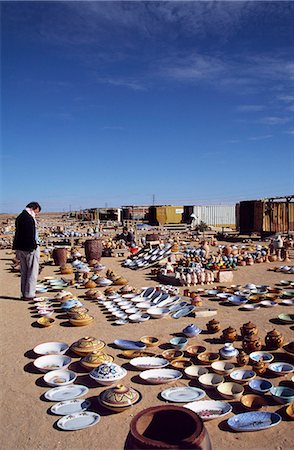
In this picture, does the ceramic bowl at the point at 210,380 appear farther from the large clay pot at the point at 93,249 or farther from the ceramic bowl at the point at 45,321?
the large clay pot at the point at 93,249

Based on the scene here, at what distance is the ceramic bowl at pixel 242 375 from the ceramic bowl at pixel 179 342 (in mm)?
784

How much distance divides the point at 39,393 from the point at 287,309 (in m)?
4.34

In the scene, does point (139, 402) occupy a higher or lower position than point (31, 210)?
lower

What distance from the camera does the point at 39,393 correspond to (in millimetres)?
Result: 3500

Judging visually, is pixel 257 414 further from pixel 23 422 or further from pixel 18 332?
pixel 18 332

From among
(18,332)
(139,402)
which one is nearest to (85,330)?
(18,332)

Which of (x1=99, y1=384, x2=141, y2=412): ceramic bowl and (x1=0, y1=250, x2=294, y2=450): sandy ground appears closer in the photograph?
(x1=0, y1=250, x2=294, y2=450): sandy ground

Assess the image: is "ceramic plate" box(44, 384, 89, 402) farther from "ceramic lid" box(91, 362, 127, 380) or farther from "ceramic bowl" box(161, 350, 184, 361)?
"ceramic bowl" box(161, 350, 184, 361)

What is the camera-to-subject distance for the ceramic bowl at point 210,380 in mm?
3489

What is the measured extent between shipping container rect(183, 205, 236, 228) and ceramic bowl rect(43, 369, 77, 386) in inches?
1066

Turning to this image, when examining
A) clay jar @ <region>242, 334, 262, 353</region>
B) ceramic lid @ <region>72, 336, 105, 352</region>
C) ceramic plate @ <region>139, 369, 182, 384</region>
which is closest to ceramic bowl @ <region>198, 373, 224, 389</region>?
ceramic plate @ <region>139, 369, 182, 384</region>

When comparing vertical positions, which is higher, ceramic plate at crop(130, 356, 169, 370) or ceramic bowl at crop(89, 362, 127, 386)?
ceramic bowl at crop(89, 362, 127, 386)

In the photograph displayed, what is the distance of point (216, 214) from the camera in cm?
3206

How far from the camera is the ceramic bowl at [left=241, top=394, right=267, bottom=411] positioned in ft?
10.4
